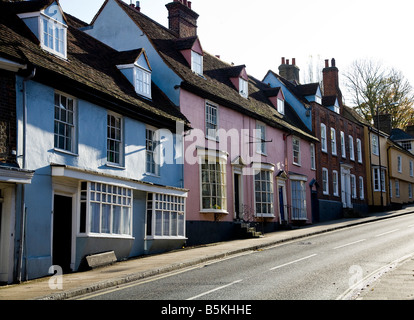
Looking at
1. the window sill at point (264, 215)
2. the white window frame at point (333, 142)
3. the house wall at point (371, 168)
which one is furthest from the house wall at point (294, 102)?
the house wall at point (371, 168)

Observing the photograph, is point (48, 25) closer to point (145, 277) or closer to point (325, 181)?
point (145, 277)

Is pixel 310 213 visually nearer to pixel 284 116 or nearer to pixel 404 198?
pixel 284 116

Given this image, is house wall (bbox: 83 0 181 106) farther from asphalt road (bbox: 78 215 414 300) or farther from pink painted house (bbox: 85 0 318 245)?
asphalt road (bbox: 78 215 414 300)

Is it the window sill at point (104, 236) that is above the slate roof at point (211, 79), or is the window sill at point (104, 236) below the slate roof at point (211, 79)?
below

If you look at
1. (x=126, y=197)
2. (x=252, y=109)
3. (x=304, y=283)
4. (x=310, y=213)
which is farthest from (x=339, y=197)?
(x=304, y=283)

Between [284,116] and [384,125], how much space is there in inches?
1007

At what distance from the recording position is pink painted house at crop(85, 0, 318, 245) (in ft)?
80.3

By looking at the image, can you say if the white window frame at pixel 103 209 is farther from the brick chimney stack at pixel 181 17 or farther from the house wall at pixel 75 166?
the brick chimney stack at pixel 181 17

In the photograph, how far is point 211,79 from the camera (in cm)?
2831

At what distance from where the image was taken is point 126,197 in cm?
1920

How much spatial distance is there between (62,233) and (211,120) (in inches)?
445

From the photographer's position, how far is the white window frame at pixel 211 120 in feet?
84.9

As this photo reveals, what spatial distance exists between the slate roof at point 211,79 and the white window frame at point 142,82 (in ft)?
5.62
